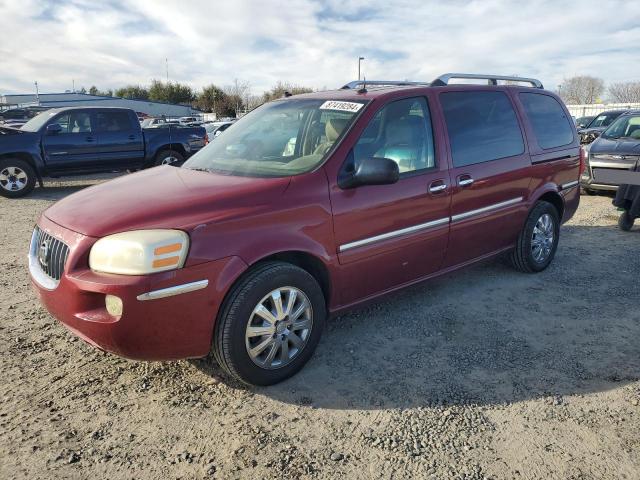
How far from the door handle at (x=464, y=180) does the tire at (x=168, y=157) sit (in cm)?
926

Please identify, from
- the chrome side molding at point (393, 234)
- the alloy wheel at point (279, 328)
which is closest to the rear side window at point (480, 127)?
the chrome side molding at point (393, 234)

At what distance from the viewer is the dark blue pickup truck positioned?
33.0ft

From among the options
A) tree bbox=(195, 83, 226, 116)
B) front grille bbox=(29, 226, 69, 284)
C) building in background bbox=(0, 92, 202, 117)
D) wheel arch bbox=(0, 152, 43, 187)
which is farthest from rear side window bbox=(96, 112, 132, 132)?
tree bbox=(195, 83, 226, 116)

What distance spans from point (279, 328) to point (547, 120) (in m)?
3.69

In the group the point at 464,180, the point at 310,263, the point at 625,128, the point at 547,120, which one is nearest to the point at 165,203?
the point at 310,263

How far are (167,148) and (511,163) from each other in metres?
9.54

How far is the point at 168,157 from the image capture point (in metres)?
12.2

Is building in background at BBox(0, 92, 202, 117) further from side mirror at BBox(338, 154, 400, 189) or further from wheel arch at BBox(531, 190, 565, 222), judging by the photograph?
side mirror at BBox(338, 154, 400, 189)

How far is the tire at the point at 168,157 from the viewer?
12023 millimetres

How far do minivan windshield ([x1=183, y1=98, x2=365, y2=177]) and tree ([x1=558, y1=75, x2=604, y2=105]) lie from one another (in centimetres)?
7582

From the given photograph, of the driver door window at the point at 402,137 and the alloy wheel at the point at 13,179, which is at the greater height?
the driver door window at the point at 402,137

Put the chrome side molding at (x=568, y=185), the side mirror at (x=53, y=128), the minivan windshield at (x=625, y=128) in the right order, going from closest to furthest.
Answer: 1. the chrome side molding at (x=568, y=185)
2. the minivan windshield at (x=625, y=128)
3. the side mirror at (x=53, y=128)

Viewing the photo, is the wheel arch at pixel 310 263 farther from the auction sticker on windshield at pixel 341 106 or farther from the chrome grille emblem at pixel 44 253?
the chrome grille emblem at pixel 44 253

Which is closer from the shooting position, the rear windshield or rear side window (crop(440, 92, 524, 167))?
rear side window (crop(440, 92, 524, 167))
